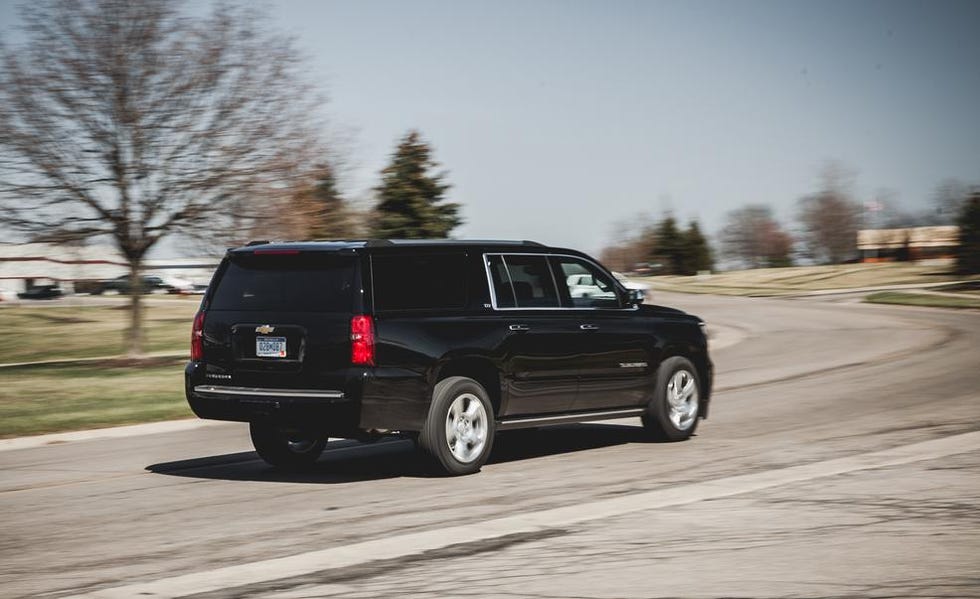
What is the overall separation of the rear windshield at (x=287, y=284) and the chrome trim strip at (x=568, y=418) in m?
1.90

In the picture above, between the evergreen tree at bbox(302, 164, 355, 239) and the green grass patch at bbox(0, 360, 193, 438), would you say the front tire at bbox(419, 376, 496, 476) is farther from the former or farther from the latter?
the evergreen tree at bbox(302, 164, 355, 239)

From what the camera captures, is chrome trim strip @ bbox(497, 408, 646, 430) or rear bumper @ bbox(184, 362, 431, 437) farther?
chrome trim strip @ bbox(497, 408, 646, 430)

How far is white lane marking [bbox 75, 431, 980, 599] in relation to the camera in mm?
6141

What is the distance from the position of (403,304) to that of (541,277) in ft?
5.73

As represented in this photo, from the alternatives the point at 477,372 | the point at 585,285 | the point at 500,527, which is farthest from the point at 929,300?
the point at 500,527

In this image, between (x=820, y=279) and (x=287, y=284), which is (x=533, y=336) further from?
(x=820, y=279)

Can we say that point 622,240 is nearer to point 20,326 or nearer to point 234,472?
point 20,326

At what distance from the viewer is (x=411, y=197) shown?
198 feet

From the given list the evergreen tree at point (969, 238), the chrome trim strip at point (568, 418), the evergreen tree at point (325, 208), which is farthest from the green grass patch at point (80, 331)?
the evergreen tree at point (969, 238)

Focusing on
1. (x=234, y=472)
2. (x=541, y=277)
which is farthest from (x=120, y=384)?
(x=541, y=277)

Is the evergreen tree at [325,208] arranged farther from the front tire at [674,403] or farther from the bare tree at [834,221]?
the bare tree at [834,221]

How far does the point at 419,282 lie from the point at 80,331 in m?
33.3

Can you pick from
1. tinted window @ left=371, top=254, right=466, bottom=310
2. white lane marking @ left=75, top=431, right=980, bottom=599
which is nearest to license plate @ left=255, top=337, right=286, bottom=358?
tinted window @ left=371, top=254, right=466, bottom=310

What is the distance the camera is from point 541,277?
10.7 meters
